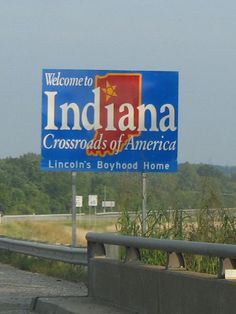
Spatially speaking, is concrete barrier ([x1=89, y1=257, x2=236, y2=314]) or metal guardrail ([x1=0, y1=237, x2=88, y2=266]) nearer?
concrete barrier ([x1=89, y1=257, x2=236, y2=314])

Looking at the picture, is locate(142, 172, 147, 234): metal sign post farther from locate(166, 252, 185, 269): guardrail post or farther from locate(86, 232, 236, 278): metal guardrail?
locate(166, 252, 185, 269): guardrail post

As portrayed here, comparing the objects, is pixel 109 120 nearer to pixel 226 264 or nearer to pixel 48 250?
pixel 48 250

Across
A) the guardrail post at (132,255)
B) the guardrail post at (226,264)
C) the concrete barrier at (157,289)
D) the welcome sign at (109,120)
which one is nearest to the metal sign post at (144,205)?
the welcome sign at (109,120)

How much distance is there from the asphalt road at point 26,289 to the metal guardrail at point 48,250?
45 centimetres

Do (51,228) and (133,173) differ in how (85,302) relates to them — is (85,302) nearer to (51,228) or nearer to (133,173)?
(133,173)

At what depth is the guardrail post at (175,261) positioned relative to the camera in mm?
9438

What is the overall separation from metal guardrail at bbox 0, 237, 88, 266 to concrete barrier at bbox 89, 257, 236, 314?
5272 millimetres

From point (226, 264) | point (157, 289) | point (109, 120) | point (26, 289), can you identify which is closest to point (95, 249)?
point (157, 289)

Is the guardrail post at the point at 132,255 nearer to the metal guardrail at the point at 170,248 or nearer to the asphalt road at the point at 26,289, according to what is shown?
the metal guardrail at the point at 170,248

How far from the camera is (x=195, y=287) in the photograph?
8703 millimetres

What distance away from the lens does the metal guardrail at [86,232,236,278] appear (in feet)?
26.8

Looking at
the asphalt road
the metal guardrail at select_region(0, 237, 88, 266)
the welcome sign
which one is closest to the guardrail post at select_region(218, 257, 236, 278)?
the asphalt road

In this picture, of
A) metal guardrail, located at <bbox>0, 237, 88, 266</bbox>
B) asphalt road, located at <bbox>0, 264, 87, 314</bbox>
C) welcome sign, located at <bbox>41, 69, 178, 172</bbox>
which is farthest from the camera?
welcome sign, located at <bbox>41, 69, 178, 172</bbox>

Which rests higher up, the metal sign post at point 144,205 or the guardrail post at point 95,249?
the metal sign post at point 144,205
